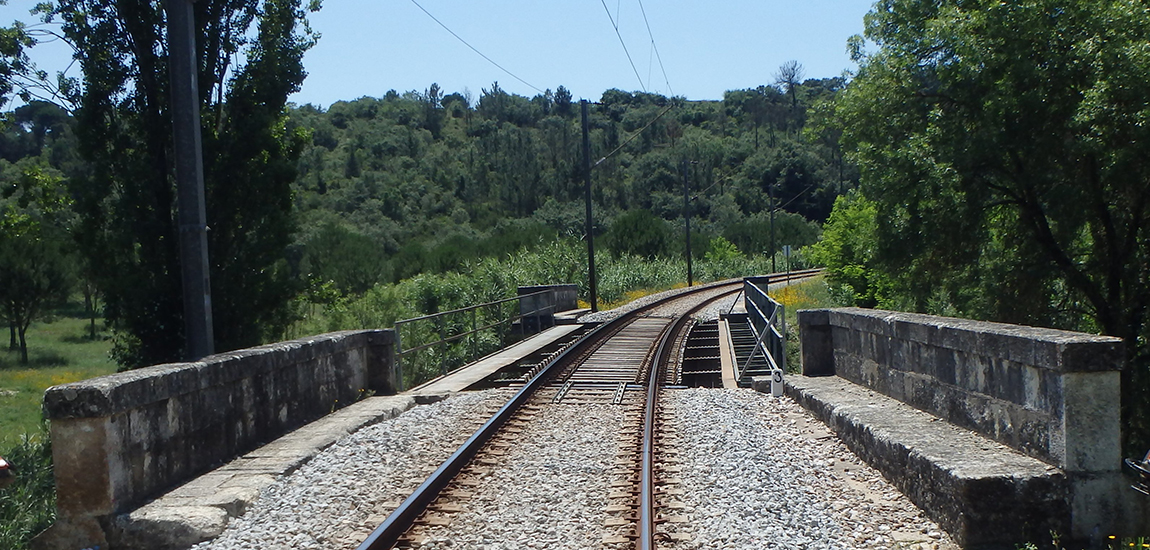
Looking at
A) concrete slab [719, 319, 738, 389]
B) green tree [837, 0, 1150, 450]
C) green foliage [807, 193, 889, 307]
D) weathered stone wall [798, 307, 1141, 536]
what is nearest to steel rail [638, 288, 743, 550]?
concrete slab [719, 319, 738, 389]

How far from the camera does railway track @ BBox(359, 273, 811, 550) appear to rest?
A: 6332mm

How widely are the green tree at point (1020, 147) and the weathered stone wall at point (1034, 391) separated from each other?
22.6 feet

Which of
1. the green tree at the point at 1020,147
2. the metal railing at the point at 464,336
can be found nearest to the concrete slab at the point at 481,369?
the metal railing at the point at 464,336

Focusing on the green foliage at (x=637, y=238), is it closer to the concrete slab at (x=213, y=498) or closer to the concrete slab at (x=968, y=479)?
the concrete slab at (x=213, y=498)

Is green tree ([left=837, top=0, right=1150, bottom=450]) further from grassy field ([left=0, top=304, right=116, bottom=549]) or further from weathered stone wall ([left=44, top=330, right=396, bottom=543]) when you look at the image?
grassy field ([left=0, top=304, right=116, bottom=549])

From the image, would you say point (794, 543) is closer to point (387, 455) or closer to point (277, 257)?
point (387, 455)

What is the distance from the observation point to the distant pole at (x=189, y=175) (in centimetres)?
909

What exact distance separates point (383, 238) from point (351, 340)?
8983 centimetres

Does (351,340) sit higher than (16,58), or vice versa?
(16,58)

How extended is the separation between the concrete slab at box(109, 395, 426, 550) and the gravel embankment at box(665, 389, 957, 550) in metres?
3.19

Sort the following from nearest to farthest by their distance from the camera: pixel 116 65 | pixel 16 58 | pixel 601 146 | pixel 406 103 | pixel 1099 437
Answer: pixel 1099 437, pixel 116 65, pixel 16 58, pixel 601 146, pixel 406 103

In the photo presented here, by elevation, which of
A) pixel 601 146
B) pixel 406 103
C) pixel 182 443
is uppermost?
pixel 406 103

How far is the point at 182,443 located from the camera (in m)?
7.38

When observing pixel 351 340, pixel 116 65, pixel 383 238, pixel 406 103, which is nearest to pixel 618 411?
pixel 351 340
